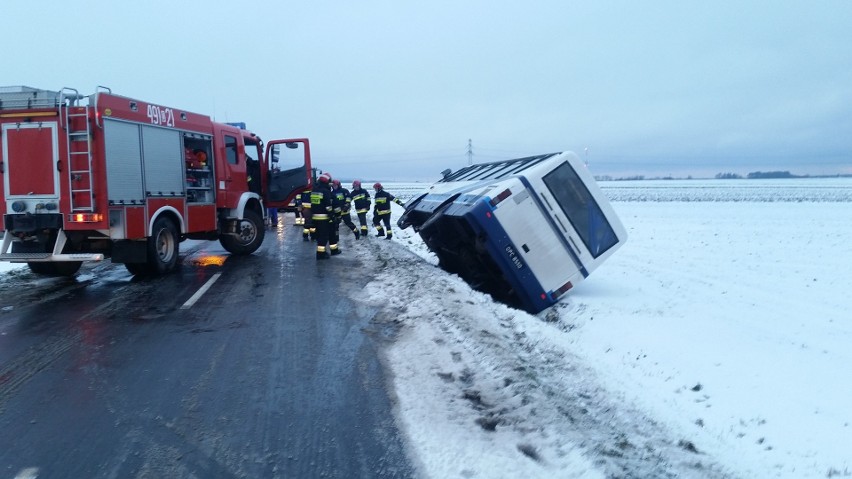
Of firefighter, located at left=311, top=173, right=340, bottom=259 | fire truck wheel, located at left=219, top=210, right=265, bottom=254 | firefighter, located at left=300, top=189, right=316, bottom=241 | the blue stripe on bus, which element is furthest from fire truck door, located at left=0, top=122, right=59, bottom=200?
firefighter, located at left=300, top=189, right=316, bottom=241

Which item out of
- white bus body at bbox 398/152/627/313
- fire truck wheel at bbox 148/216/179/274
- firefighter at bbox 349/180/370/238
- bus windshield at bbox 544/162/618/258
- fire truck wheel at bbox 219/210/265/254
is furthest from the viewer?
firefighter at bbox 349/180/370/238

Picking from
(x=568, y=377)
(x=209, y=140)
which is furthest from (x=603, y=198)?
(x=209, y=140)

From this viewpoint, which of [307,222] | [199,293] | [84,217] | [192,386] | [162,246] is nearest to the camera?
[192,386]

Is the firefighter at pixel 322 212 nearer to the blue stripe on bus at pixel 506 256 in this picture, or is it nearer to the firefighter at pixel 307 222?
the firefighter at pixel 307 222

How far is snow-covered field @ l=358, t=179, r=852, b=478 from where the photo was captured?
4.10 m

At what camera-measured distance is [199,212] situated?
475 inches

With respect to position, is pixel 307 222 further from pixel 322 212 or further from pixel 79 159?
pixel 79 159

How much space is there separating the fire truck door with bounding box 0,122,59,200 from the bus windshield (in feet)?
24.1

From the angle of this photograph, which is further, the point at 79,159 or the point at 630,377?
the point at 79,159

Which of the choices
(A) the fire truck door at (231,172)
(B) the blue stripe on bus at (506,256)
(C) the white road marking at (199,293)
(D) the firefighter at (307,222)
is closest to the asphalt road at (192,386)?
(C) the white road marking at (199,293)

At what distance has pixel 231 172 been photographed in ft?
43.8

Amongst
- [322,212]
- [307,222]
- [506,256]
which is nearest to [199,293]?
[322,212]

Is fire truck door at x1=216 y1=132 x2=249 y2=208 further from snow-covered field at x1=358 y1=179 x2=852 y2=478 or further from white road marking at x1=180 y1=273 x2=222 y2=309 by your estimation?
snow-covered field at x1=358 y1=179 x2=852 y2=478

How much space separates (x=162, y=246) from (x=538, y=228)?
21.1ft
